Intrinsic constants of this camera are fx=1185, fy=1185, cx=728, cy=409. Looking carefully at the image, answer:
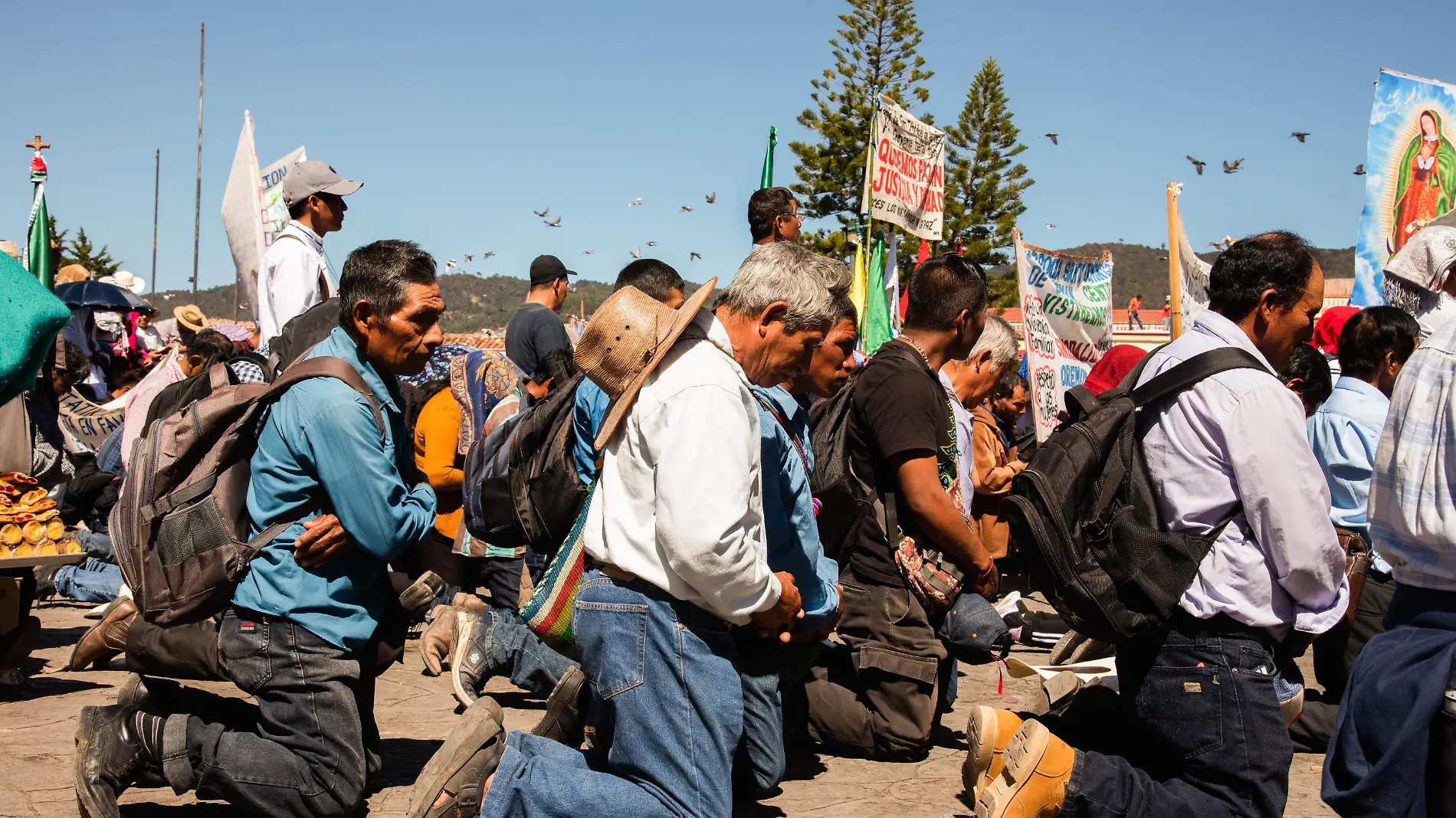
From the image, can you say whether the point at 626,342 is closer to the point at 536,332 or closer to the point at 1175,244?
the point at 536,332

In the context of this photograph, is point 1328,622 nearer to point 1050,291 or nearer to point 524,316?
point 524,316

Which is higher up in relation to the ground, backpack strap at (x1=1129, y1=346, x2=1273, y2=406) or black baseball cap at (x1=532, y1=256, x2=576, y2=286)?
black baseball cap at (x1=532, y1=256, x2=576, y2=286)

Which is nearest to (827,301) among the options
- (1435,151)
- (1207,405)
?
(1207,405)

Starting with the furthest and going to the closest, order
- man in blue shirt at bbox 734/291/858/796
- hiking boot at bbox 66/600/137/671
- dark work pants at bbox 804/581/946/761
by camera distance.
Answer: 1. hiking boot at bbox 66/600/137/671
2. dark work pants at bbox 804/581/946/761
3. man in blue shirt at bbox 734/291/858/796

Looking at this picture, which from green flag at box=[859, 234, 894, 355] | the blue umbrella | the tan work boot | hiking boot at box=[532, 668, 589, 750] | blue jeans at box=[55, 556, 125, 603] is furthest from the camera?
the blue umbrella

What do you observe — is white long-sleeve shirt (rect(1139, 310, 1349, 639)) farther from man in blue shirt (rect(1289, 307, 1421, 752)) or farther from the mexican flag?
the mexican flag

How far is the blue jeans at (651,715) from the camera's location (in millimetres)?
3312

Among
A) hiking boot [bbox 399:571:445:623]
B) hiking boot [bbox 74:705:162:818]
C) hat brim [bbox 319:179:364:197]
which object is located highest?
hat brim [bbox 319:179:364:197]

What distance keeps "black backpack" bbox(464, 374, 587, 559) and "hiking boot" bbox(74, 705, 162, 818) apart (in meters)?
1.43

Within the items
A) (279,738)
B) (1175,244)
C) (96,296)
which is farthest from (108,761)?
(96,296)

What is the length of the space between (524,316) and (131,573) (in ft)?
12.7

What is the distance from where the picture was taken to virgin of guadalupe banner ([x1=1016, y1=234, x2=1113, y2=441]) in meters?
11.1

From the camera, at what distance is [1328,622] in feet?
12.0

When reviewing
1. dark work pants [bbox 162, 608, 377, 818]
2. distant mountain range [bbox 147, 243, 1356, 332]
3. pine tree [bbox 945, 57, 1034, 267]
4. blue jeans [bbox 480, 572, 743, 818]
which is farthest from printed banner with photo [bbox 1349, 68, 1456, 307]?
distant mountain range [bbox 147, 243, 1356, 332]
